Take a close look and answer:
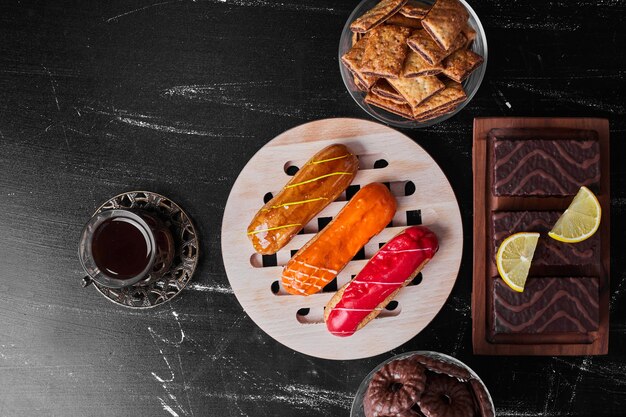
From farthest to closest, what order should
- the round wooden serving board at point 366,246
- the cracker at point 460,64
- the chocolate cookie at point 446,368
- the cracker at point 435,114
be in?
the round wooden serving board at point 366,246
the cracker at point 435,114
the cracker at point 460,64
the chocolate cookie at point 446,368

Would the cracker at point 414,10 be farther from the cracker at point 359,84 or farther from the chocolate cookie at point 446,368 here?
the chocolate cookie at point 446,368

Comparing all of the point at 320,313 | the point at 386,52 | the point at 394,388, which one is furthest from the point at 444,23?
the point at 394,388

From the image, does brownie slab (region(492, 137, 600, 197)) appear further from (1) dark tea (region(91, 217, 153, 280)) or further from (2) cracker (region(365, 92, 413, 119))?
(1) dark tea (region(91, 217, 153, 280))

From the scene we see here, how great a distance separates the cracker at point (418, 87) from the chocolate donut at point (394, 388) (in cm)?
113

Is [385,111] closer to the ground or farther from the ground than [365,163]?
farther from the ground

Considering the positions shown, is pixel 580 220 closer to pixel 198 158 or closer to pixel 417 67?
pixel 417 67

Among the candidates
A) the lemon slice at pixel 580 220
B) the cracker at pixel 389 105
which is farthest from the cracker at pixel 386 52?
the lemon slice at pixel 580 220

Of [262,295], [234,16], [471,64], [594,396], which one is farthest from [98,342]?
[594,396]

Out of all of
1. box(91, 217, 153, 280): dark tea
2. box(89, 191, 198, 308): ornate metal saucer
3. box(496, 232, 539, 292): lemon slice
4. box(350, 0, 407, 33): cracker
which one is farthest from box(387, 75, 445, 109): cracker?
box(91, 217, 153, 280): dark tea

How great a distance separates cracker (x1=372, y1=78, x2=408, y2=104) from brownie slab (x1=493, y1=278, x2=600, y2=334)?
0.95 meters

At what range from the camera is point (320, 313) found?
2.88m

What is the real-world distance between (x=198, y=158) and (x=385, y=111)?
945 millimetres

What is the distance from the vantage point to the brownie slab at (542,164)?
270 centimetres

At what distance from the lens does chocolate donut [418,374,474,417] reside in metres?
2.38
